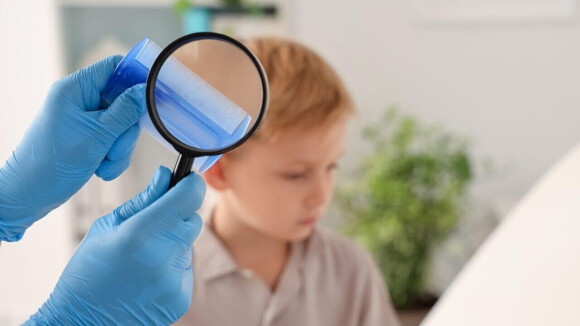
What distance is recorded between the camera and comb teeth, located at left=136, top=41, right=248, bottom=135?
711 millimetres

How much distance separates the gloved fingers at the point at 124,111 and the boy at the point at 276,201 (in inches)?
20.3

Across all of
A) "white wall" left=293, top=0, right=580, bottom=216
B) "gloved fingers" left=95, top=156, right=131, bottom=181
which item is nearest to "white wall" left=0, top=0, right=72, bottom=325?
"white wall" left=293, top=0, right=580, bottom=216

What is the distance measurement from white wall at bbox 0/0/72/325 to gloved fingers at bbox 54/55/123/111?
1864 mm

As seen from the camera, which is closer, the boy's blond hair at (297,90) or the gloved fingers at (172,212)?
the gloved fingers at (172,212)

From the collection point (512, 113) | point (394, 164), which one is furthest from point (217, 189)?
point (512, 113)

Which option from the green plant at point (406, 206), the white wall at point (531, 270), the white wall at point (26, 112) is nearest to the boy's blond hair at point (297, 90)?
the white wall at point (531, 270)

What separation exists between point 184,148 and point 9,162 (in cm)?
24

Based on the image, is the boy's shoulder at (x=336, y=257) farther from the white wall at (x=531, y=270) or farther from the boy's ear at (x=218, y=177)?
the white wall at (x=531, y=270)

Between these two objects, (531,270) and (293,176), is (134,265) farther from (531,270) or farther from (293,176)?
(293,176)

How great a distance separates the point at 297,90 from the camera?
1.29m

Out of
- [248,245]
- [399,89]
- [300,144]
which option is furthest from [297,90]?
[399,89]

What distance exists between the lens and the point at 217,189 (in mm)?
1323

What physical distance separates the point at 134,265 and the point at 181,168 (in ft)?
0.37

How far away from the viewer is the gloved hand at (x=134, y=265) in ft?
2.42
